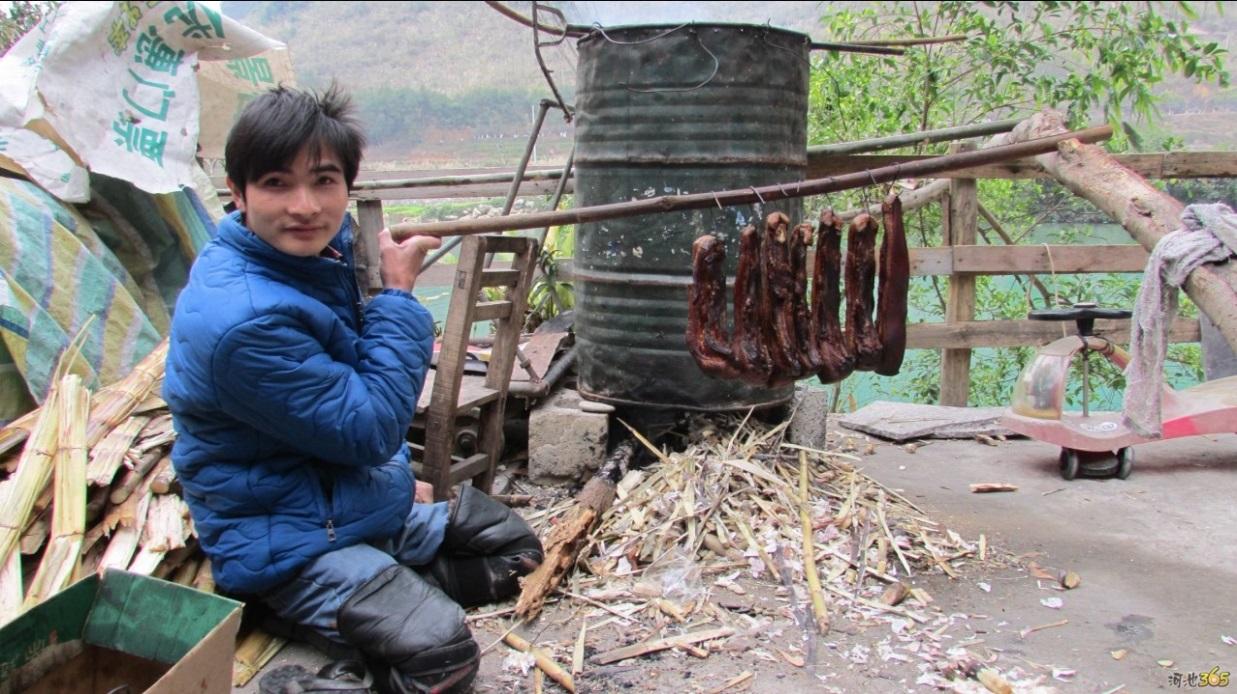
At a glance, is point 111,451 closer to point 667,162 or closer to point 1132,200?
point 667,162

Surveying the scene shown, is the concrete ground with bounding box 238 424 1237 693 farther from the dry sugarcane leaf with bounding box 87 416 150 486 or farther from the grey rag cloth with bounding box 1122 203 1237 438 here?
the dry sugarcane leaf with bounding box 87 416 150 486

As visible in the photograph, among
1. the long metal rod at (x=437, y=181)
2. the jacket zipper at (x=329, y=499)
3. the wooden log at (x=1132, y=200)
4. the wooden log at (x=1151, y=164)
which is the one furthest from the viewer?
the long metal rod at (x=437, y=181)

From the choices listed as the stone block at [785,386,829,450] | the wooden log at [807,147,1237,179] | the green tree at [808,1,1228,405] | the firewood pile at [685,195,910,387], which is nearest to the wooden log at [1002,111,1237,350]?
the firewood pile at [685,195,910,387]

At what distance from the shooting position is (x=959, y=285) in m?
6.21

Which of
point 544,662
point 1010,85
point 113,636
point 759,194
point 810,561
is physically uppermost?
point 1010,85

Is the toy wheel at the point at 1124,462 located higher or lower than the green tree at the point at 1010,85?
lower

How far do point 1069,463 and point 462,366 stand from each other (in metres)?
3.45

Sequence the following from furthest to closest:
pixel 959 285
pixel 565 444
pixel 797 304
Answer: pixel 959 285 < pixel 565 444 < pixel 797 304

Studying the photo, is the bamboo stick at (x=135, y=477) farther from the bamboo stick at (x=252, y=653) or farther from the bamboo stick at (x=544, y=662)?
the bamboo stick at (x=544, y=662)

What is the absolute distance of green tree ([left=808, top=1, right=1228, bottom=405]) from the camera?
691 centimetres

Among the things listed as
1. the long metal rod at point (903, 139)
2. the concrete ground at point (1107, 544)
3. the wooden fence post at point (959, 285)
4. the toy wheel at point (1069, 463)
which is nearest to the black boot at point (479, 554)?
the concrete ground at point (1107, 544)

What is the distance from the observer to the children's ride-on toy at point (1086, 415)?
187 inches

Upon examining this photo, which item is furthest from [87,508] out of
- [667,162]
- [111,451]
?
[667,162]

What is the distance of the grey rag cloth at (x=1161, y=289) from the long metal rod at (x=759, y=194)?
1.79ft
